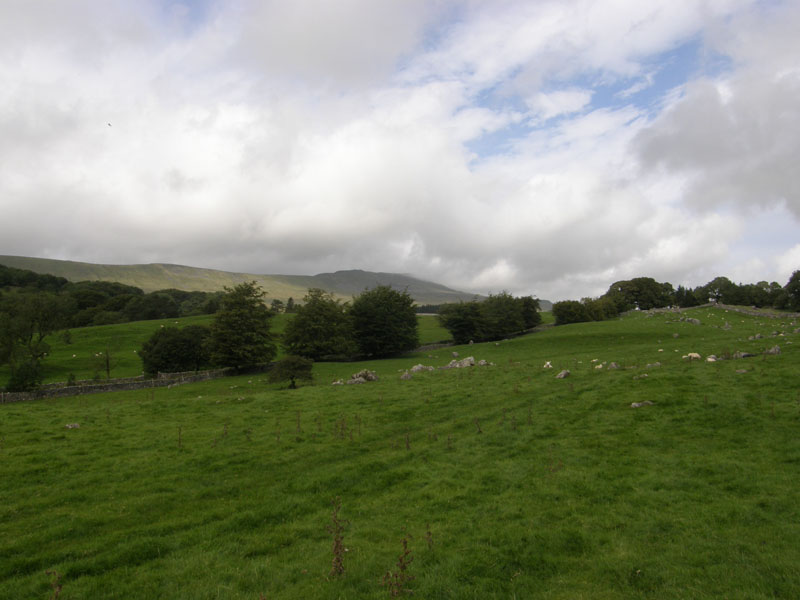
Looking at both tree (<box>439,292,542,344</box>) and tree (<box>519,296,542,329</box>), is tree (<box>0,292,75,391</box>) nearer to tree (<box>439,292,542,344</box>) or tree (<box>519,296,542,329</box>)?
tree (<box>439,292,542,344</box>)

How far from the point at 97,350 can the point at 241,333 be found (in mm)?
35966

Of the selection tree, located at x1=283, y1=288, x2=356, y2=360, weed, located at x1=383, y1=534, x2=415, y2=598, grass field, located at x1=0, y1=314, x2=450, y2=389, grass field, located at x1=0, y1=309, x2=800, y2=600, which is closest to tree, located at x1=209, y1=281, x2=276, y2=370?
tree, located at x1=283, y1=288, x2=356, y2=360

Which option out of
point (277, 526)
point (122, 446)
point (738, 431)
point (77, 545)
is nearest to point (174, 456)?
point (122, 446)

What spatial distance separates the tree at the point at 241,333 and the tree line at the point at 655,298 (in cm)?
7074

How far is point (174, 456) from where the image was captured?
16.0 meters

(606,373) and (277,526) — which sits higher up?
(606,373)

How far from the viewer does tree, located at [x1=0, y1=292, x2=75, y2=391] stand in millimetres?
47562

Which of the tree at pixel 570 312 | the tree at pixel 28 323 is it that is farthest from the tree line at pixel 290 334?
the tree at pixel 570 312

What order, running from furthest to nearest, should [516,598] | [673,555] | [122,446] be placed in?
[122,446] < [673,555] < [516,598]

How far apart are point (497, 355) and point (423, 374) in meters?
20.6

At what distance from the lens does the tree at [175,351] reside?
174ft

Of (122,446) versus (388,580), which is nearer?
(388,580)

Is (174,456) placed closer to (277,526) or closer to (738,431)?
(277,526)

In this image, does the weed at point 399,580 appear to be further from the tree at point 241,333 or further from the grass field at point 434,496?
the tree at point 241,333
